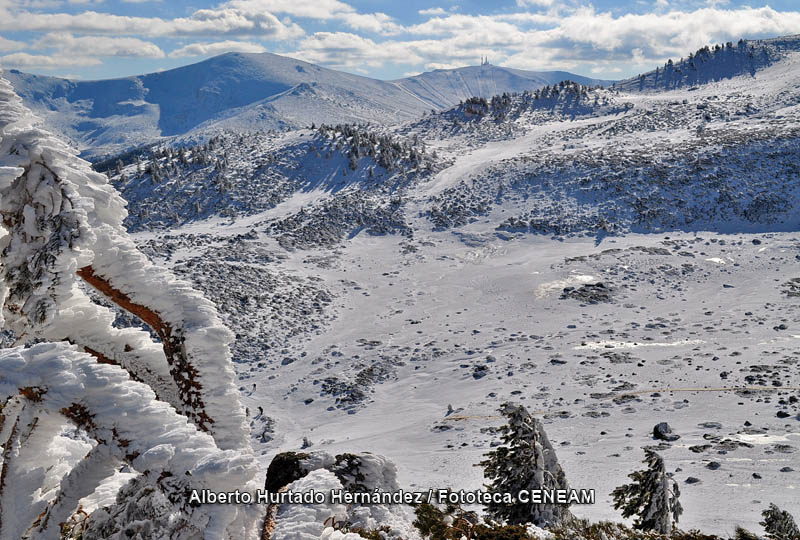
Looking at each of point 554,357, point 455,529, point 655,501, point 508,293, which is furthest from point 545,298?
point 455,529

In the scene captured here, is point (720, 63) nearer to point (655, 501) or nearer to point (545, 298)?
point (545, 298)

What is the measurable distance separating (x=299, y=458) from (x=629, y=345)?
29354 mm

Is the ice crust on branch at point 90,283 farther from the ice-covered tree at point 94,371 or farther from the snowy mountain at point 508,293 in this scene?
the snowy mountain at point 508,293

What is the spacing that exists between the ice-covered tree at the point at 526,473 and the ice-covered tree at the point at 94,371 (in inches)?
387

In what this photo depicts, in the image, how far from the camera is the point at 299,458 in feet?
27.9

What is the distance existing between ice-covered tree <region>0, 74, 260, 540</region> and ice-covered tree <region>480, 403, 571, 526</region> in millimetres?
9831

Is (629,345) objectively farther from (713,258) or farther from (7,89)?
(7,89)

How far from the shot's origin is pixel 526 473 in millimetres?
13531

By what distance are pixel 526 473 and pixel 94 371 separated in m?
11.8

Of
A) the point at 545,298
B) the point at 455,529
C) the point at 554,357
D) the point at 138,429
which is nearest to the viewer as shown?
the point at 138,429

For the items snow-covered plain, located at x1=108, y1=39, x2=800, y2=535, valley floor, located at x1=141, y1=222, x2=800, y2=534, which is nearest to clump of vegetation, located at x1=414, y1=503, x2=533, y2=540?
valley floor, located at x1=141, y1=222, x2=800, y2=534

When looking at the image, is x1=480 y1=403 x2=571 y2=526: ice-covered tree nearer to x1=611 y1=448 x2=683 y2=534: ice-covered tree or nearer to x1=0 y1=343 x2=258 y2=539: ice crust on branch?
x1=611 y1=448 x2=683 y2=534: ice-covered tree

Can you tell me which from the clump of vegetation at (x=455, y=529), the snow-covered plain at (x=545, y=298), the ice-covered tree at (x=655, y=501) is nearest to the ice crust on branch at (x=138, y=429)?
the clump of vegetation at (x=455, y=529)

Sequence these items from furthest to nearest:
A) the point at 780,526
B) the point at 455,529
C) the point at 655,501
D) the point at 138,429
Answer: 1. the point at 655,501
2. the point at 780,526
3. the point at 455,529
4. the point at 138,429
